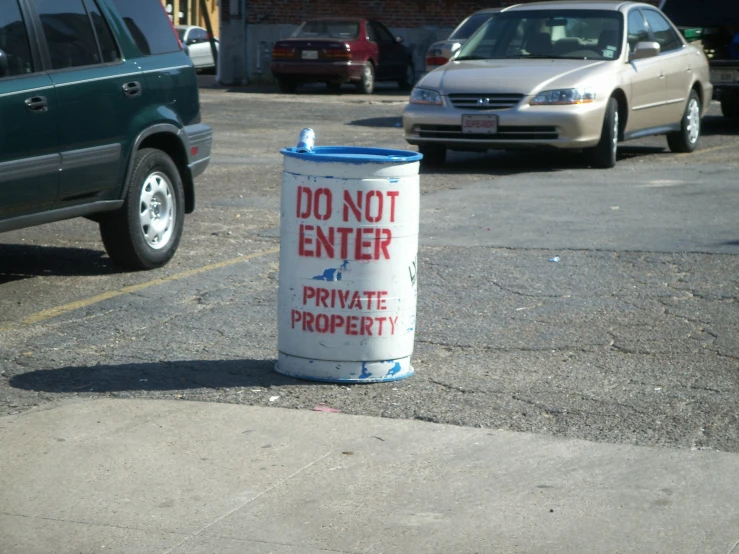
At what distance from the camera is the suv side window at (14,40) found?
683 centimetres

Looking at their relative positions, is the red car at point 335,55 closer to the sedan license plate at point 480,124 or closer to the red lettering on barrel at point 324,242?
the sedan license plate at point 480,124

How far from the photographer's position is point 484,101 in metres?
12.7

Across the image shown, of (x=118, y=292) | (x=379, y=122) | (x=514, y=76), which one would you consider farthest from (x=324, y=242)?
(x=379, y=122)

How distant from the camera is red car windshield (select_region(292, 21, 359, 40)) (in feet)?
87.7

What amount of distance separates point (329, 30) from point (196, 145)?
19094 millimetres

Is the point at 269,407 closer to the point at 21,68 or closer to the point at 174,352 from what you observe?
the point at 174,352

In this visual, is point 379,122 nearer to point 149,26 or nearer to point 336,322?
point 149,26

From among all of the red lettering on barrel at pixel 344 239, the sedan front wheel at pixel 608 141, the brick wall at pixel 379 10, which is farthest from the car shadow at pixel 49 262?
the brick wall at pixel 379 10

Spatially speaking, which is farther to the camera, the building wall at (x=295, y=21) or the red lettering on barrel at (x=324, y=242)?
the building wall at (x=295, y=21)

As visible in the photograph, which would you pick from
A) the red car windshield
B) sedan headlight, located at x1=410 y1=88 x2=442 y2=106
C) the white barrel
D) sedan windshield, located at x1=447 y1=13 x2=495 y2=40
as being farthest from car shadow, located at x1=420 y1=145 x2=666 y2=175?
the red car windshield

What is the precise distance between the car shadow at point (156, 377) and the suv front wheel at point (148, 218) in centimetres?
204

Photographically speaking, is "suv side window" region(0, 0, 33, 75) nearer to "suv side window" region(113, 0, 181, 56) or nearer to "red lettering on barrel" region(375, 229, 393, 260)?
"suv side window" region(113, 0, 181, 56)

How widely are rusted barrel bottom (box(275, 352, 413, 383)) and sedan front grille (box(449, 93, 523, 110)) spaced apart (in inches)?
292

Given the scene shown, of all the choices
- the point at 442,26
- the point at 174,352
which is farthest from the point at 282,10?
the point at 174,352
